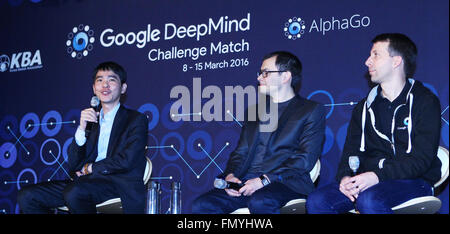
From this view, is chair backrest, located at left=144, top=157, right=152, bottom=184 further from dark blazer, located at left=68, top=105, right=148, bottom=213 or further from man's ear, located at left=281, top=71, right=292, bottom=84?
man's ear, located at left=281, top=71, right=292, bottom=84

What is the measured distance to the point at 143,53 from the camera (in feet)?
19.2

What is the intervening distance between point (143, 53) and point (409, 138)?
116 inches

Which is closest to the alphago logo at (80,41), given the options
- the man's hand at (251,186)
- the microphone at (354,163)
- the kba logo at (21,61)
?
the kba logo at (21,61)

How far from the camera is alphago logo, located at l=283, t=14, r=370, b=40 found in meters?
4.80

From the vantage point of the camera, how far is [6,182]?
625 centimetres

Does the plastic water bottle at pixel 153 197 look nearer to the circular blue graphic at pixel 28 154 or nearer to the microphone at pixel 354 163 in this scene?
the circular blue graphic at pixel 28 154

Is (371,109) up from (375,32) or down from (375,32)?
down

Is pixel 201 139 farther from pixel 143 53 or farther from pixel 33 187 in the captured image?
pixel 33 187

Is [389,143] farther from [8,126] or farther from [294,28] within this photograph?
[8,126]

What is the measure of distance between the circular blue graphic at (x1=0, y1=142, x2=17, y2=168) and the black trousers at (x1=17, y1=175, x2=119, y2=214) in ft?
5.54
